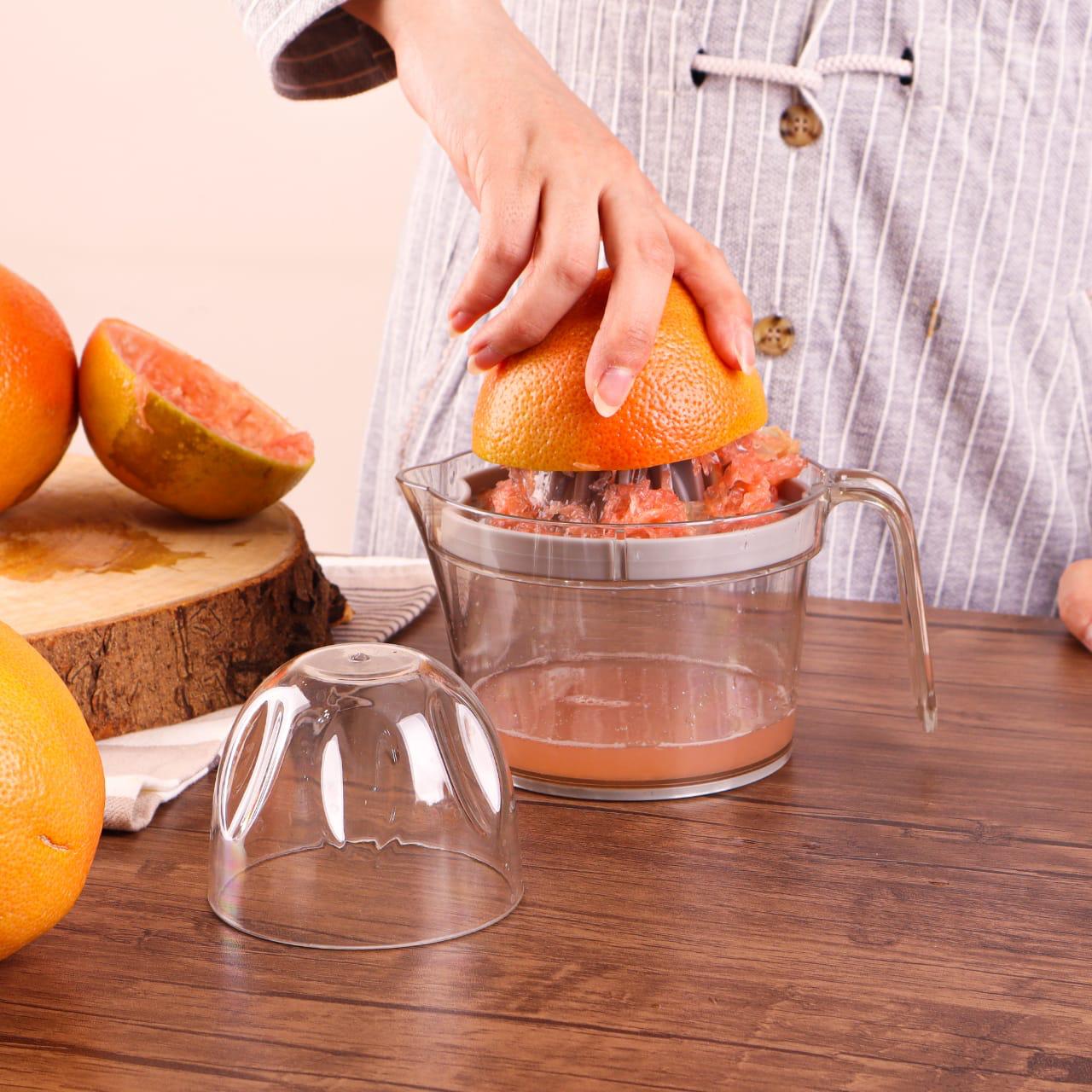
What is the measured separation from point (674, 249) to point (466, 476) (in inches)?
6.6

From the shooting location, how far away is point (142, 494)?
2.83 ft

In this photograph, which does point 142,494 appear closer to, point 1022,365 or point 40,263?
point 1022,365

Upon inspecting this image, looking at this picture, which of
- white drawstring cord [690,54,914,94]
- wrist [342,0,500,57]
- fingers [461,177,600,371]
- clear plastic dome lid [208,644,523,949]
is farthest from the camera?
white drawstring cord [690,54,914,94]

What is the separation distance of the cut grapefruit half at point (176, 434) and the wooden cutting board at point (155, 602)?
26 mm

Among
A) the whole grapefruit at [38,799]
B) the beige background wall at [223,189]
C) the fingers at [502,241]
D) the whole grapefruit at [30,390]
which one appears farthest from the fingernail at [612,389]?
the beige background wall at [223,189]

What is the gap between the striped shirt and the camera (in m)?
1.04

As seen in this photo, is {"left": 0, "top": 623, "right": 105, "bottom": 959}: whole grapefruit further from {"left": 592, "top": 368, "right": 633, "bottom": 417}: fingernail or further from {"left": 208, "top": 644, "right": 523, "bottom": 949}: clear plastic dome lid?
{"left": 592, "top": 368, "right": 633, "bottom": 417}: fingernail

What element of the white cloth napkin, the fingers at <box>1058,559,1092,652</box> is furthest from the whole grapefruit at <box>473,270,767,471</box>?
the fingers at <box>1058,559,1092,652</box>

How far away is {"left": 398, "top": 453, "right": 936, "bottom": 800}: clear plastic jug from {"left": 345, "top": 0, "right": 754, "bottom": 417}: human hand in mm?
76

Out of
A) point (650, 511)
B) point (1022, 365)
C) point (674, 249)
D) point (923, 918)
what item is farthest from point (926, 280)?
point (923, 918)

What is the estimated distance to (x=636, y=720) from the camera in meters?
0.64

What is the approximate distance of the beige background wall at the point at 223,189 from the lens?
3.10m

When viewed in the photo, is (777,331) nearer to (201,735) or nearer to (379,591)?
(379,591)

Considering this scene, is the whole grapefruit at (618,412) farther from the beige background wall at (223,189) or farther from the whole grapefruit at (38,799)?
the beige background wall at (223,189)
